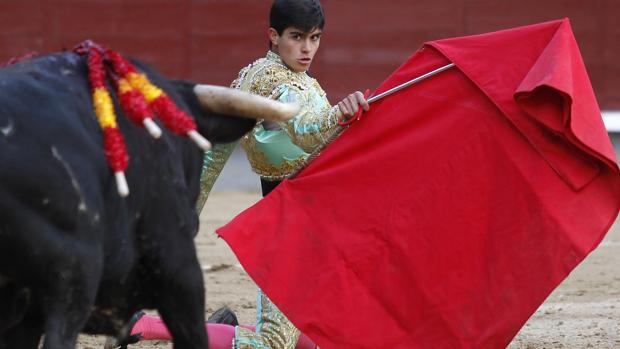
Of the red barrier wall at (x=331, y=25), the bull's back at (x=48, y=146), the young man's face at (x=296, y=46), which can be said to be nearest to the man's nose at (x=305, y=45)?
the young man's face at (x=296, y=46)

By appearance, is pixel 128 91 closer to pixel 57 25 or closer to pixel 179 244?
pixel 179 244

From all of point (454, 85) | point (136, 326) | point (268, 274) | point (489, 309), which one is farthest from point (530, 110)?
point (136, 326)

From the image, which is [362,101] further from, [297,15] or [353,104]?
[297,15]

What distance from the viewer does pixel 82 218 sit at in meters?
2.69

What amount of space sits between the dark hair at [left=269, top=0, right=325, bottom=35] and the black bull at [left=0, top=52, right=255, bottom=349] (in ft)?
2.26

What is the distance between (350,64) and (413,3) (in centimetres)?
64

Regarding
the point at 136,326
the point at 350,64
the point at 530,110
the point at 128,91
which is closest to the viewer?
the point at 128,91

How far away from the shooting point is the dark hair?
3928 millimetres

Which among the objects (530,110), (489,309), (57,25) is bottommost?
(489,309)

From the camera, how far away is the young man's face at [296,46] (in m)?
3.96

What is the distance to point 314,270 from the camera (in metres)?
3.85

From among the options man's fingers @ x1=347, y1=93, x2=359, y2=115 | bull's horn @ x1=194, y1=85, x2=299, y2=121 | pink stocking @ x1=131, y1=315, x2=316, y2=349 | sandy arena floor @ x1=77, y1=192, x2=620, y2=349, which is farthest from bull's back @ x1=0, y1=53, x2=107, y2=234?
sandy arena floor @ x1=77, y1=192, x2=620, y2=349

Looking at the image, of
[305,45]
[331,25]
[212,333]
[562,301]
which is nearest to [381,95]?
[305,45]

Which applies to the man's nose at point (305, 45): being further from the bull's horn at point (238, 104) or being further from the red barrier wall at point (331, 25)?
the red barrier wall at point (331, 25)
